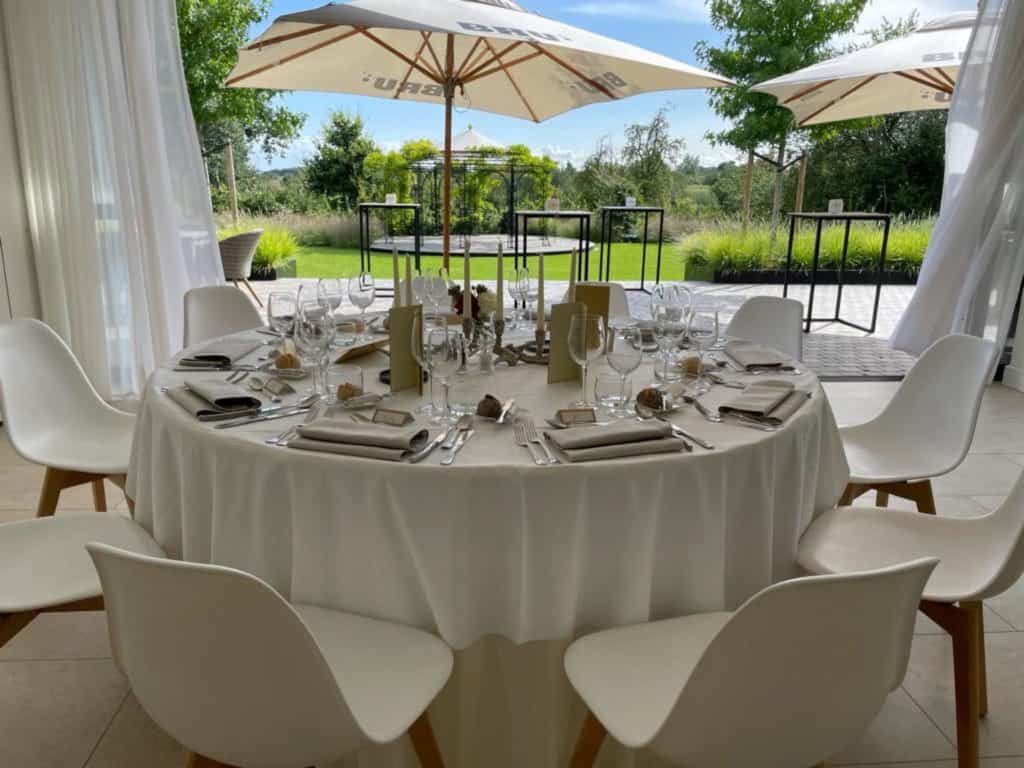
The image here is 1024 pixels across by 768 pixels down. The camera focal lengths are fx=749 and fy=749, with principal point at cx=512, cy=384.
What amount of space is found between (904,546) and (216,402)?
1.73 metres

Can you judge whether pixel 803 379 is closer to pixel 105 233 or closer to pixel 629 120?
pixel 105 233

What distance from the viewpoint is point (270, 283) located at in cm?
1025

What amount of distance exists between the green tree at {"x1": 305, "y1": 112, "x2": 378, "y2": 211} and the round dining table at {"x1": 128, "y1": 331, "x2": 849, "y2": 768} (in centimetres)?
1435

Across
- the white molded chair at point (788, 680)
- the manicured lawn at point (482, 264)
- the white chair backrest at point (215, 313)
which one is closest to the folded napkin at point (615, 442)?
the white molded chair at point (788, 680)

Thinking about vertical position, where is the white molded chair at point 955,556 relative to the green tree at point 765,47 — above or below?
below

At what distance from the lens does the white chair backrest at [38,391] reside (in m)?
2.35

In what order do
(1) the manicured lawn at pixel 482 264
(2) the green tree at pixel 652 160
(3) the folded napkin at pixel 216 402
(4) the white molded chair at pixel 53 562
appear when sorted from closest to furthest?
(4) the white molded chair at pixel 53 562 → (3) the folded napkin at pixel 216 402 → (1) the manicured lawn at pixel 482 264 → (2) the green tree at pixel 652 160

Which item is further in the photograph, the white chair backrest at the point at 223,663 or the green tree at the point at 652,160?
the green tree at the point at 652,160

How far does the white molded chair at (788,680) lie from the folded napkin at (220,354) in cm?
148

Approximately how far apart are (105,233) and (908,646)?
15.2 ft

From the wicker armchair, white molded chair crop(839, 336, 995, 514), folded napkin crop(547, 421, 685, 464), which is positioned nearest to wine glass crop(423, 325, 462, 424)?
folded napkin crop(547, 421, 685, 464)

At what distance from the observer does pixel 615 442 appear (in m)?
1.52

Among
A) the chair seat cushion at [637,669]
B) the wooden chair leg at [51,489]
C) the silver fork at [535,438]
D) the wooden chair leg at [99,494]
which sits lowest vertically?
the wooden chair leg at [99,494]

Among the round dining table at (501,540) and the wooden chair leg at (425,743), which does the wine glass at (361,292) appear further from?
the wooden chair leg at (425,743)
